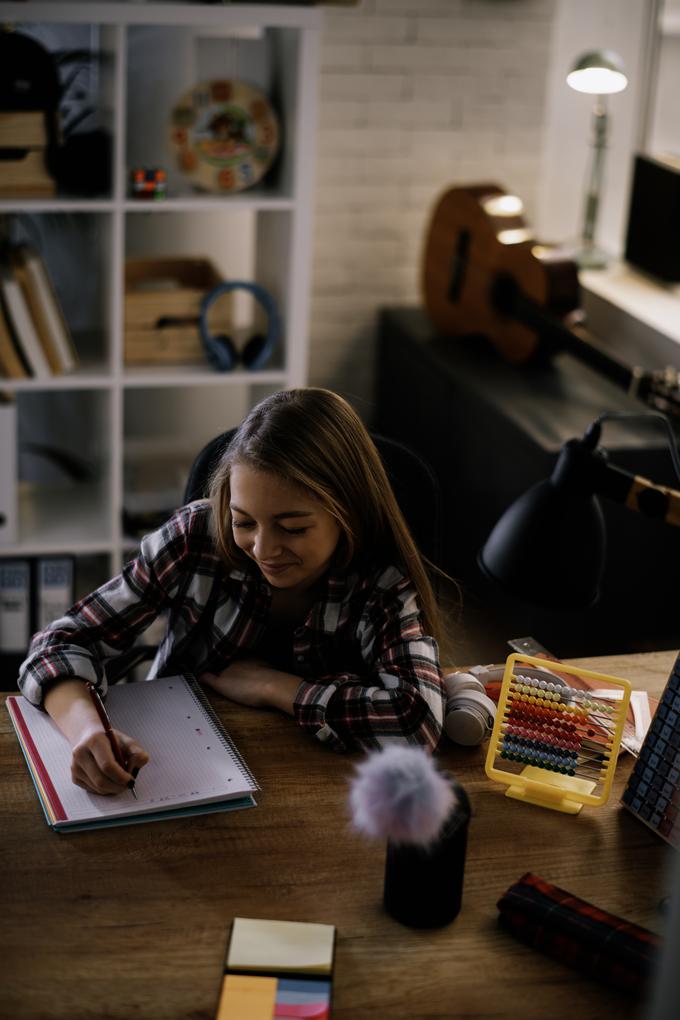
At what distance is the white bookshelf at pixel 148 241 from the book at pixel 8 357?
31 mm

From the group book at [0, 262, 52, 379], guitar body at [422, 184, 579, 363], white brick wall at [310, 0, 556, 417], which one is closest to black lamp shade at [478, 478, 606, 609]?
book at [0, 262, 52, 379]

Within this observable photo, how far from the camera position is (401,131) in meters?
4.04

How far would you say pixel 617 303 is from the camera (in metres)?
3.66

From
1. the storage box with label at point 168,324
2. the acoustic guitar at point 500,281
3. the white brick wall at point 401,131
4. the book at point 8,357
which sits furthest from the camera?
the white brick wall at point 401,131

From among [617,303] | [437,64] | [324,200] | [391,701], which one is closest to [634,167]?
[617,303]

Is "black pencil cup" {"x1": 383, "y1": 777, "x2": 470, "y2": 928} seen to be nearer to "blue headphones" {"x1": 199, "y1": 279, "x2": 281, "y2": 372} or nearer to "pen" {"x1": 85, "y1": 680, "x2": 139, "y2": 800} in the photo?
"pen" {"x1": 85, "y1": 680, "x2": 139, "y2": 800}

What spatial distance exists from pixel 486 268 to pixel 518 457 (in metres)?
0.68

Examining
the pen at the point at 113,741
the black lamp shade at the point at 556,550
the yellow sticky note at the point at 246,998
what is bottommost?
the yellow sticky note at the point at 246,998

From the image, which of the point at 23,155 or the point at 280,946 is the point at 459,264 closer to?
the point at 23,155

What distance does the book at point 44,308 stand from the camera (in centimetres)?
316

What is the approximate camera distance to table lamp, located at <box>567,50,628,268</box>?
3.40 m

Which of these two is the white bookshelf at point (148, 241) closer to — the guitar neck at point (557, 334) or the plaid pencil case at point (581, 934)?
the guitar neck at point (557, 334)

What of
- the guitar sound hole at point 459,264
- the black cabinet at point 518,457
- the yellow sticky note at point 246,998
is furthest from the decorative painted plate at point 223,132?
the yellow sticky note at point 246,998

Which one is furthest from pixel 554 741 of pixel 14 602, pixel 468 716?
pixel 14 602
